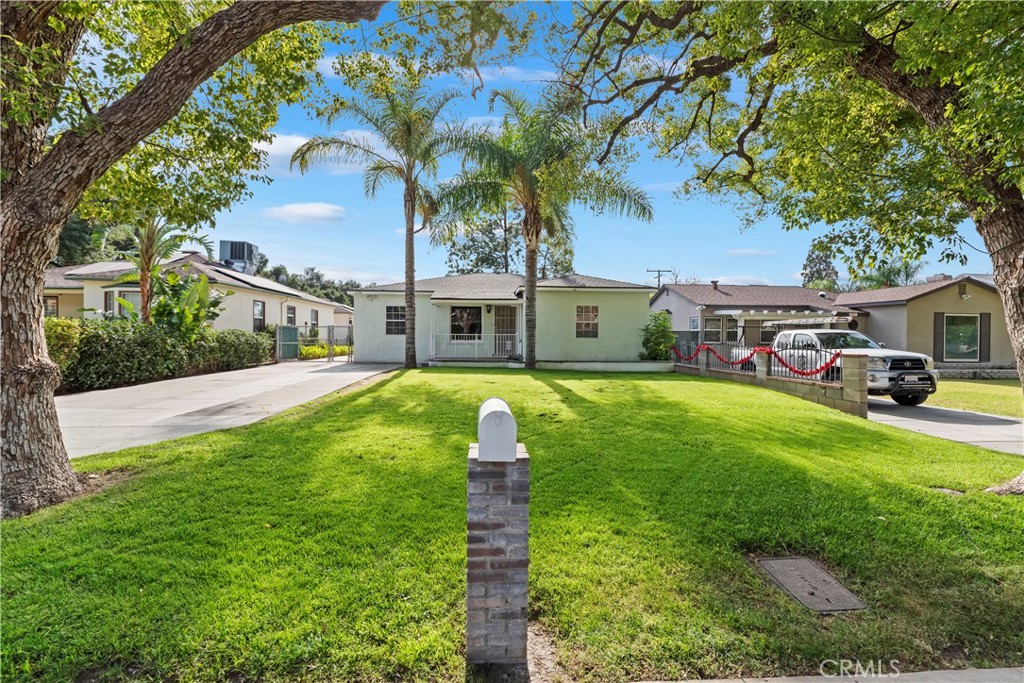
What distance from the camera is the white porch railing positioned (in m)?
19.3

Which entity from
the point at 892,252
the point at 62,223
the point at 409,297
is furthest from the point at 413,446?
the point at 409,297

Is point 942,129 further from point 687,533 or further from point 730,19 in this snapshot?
point 687,533

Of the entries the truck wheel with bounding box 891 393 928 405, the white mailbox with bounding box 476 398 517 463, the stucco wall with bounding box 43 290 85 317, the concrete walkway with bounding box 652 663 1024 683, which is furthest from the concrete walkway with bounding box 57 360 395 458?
the truck wheel with bounding box 891 393 928 405

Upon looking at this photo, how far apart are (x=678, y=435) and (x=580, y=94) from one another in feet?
19.5

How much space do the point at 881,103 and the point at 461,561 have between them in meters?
8.78

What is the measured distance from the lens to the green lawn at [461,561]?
2703mm

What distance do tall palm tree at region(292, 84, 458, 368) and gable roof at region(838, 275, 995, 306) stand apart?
19.7 m

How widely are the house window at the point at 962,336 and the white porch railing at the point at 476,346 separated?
58.7 feet

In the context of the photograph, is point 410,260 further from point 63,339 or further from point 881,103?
point 881,103

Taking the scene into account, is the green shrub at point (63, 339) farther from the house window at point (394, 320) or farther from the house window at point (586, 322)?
the house window at point (586, 322)

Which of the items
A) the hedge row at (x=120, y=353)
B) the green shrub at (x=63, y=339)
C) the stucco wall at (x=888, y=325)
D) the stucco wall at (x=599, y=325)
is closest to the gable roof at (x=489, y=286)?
the stucco wall at (x=599, y=325)

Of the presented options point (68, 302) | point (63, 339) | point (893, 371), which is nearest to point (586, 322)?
point (893, 371)

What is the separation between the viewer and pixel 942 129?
5.06 meters

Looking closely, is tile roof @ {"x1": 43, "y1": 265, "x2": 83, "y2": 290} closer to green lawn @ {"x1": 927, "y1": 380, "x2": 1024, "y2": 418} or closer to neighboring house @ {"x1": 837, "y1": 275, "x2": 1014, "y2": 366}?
green lawn @ {"x1": 927, "y1": 380, "x2": 1024, "y2": 418}
